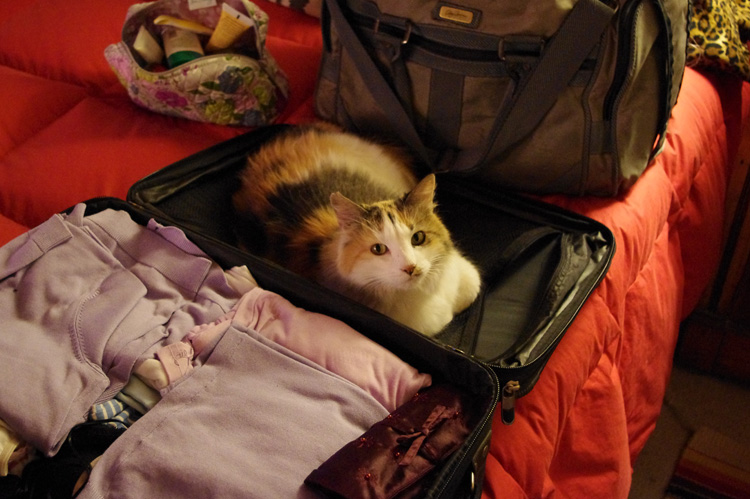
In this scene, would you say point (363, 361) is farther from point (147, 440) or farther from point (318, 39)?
point (318, 39)

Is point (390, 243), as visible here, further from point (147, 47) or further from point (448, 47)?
point (147, 47)

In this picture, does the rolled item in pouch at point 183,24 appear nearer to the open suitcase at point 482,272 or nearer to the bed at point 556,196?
the bed at point 556,196

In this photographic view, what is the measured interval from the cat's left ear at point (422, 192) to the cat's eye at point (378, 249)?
92 mm

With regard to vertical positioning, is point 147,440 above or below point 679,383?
above

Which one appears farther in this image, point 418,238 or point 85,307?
point 418,238

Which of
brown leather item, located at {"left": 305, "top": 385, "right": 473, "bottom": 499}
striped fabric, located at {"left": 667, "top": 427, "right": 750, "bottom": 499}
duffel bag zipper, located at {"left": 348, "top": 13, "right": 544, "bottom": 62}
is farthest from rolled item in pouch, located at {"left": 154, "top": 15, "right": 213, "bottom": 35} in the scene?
striped fabric, located at {"left": 667, "top": 427, "right": 750, "bottom": 499}

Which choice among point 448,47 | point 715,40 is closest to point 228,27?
point 448,47

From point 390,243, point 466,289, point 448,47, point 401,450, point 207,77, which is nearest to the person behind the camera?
point 401,450

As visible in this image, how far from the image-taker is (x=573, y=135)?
1124 millimetres

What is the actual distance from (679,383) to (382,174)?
3.51ft

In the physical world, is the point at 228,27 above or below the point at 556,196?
above

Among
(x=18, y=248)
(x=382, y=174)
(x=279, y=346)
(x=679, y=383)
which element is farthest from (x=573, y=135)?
(x=18, y=248)

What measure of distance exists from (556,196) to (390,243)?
52cm

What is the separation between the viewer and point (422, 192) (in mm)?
930
